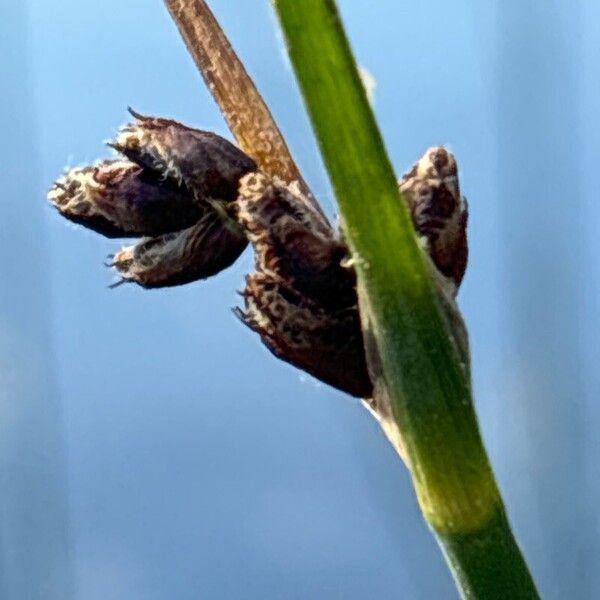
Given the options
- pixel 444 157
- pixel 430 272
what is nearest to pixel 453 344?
pixel 430 272

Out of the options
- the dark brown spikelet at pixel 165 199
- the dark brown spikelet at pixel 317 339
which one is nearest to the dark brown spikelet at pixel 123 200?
the dark brown spikelet at pixel 165 199

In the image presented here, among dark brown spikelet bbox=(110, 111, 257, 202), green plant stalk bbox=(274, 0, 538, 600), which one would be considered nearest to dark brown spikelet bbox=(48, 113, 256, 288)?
dark brown spikelet bbox=(110, 111, 257, 202)

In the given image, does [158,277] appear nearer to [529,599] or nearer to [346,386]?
[346,386]

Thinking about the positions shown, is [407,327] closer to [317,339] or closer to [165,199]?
[317,339]

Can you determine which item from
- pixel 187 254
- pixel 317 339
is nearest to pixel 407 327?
pixel 317 339

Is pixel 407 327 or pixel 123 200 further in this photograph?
pixel 123 200

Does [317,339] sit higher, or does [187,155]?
[187,155]
